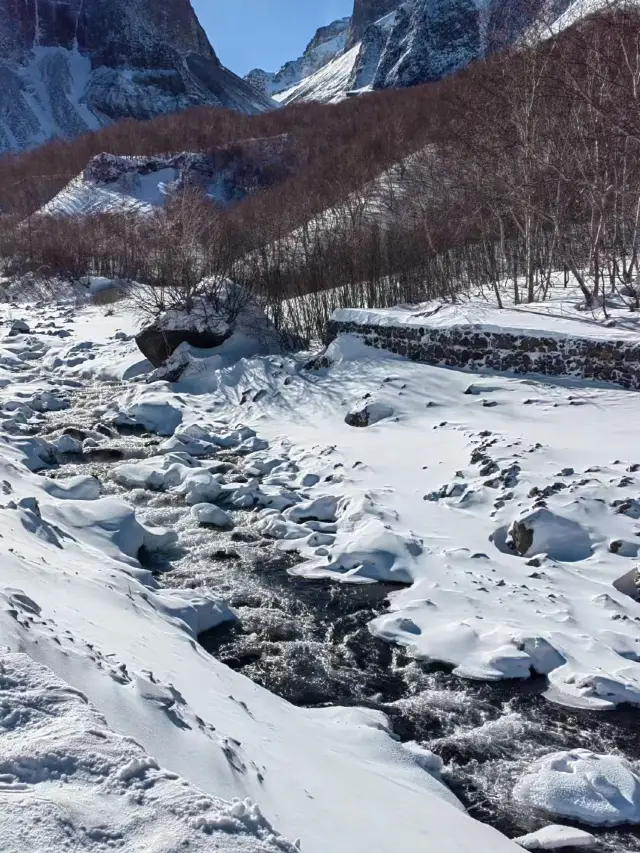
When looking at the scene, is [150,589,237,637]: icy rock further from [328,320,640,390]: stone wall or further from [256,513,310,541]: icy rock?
[328,320,640,390]: stone wall

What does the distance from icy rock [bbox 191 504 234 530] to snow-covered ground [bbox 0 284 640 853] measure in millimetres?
35

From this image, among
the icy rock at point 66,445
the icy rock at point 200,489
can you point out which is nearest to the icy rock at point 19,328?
the icy rock at point 66,445

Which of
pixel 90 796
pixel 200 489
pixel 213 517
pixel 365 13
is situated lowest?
pixel 213 517

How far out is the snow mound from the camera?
209 cm

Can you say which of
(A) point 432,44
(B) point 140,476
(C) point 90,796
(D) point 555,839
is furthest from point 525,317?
(A) point 432,44

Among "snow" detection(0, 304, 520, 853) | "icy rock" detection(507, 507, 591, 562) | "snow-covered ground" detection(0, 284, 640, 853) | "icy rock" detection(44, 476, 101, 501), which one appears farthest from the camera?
"icy rock" detection(44, 476, 101, 501)

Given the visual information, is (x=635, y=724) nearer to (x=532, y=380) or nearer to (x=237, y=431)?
(x=532, y=380)

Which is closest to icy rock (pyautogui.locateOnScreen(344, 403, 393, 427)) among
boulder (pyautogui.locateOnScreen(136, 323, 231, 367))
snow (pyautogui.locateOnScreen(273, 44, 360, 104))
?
boulder (pyautogui.locateOnScreen(136, 323, 231, 367))

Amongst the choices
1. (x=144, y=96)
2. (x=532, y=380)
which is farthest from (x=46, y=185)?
(x=532, y=380)

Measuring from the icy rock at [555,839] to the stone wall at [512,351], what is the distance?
7.24m

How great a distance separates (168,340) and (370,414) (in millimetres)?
6053

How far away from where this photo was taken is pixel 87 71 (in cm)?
9050

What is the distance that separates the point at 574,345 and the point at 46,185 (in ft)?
162

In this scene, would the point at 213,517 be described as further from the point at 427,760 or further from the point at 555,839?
the point at 555,839
